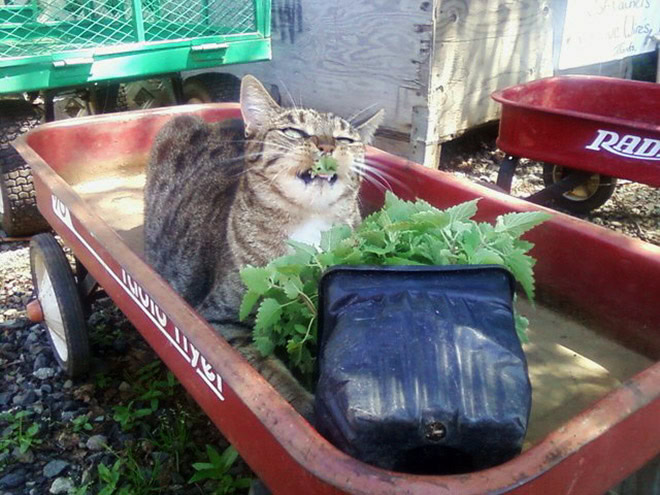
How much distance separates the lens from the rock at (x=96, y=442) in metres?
2.14

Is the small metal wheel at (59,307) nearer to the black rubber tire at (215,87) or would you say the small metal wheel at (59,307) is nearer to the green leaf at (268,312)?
the green leaf at (268,312)

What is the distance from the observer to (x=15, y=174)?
3.24 m

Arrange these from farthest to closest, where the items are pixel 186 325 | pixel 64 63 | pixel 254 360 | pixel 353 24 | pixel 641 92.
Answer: pixel 353 24
pixel 641 92
pixel 64 63
pixel 254 360
pixel 186 325

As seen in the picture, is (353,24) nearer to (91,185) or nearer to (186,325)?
(91,185)

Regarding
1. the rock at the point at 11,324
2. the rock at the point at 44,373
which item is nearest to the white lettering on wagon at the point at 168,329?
the rock at the point at 44,373

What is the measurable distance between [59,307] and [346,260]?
137 cm

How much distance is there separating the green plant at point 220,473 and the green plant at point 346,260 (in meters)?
0.65

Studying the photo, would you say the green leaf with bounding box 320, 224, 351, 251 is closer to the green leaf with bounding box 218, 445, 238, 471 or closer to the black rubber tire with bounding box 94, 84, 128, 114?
the green leaf with bounding box 218, 445, 238, 471

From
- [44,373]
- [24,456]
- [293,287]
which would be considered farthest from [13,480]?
[293,287]

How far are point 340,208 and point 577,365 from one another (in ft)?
2.84

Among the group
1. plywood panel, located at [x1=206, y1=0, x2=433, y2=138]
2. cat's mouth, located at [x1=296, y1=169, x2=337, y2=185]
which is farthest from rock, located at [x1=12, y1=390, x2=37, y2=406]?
plywood panel, located at [x1=206, y1=0, x2=433, y2=138]

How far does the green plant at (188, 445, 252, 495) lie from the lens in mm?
1909

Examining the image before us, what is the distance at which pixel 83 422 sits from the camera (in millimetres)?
2232

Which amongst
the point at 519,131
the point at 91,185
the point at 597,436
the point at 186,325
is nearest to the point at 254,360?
the point at 186,325
